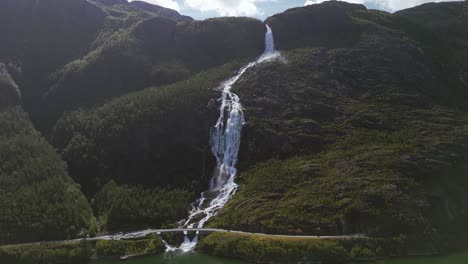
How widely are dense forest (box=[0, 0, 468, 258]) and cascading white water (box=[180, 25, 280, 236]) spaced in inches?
78.2

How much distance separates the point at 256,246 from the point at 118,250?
20.9 meters

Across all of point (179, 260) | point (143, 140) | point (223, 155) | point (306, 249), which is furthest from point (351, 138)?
point (179, 260)

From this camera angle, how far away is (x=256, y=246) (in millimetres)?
61844

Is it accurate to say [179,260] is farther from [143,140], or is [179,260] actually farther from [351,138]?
[351,138]

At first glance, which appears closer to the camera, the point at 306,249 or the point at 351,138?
the point at 306,249

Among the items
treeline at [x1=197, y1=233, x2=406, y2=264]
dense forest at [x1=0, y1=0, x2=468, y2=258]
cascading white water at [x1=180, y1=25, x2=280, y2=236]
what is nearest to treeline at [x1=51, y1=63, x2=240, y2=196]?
dense forest at [x1=0, y1=0, x2=468, y2=258]

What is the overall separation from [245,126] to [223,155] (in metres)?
9.31

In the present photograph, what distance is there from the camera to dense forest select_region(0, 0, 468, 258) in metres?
69.8

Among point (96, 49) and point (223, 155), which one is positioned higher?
point (96, 49)

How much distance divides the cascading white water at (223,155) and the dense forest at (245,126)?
1986mm

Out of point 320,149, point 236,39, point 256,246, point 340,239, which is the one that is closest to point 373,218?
point 340,239

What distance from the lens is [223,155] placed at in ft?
309

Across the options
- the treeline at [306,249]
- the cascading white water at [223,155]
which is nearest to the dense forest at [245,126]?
the cascading white water at [223,155]

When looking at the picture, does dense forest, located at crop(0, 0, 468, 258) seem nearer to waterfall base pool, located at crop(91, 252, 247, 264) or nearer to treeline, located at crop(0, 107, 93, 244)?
treeline, located at crop(0, 107, 93, 244)
